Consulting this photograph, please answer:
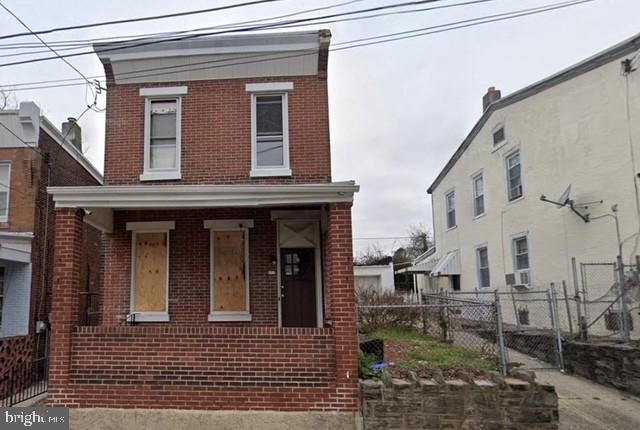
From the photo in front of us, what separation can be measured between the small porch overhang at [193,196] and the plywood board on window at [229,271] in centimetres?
205

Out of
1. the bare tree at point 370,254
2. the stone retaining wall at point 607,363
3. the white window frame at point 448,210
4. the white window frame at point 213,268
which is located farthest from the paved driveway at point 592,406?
the bare tree at point 370,254

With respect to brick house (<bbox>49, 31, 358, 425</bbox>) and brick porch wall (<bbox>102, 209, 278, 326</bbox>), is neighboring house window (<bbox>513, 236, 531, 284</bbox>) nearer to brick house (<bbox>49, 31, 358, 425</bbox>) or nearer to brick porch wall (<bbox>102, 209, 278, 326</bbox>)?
brick house (<bbox>49, 31, 358, 425</bbox>)

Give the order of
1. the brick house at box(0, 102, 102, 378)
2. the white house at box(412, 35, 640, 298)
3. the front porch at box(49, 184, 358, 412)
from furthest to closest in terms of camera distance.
Answer: the brick house at box(0, 102, 102, 378), the white house at box(412, 35, 640, 298), the front porch at box(49, 184, 358, 412)

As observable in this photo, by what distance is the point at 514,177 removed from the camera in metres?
14.7

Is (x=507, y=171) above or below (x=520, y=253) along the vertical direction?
above

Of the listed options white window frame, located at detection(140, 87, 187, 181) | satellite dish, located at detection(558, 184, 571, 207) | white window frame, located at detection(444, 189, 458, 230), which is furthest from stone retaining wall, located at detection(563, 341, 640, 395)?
white window frame, located at detection(444, 189, 458, 230)

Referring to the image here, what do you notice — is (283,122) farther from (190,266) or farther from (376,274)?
(376,274)

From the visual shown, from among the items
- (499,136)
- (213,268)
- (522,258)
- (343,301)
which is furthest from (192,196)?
(499,136)

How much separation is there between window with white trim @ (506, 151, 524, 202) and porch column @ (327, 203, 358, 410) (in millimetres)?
Result: 8966

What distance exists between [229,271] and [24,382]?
6.02m

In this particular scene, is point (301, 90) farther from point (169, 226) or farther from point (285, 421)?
point (285, 421)

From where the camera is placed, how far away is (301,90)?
32.9 ft

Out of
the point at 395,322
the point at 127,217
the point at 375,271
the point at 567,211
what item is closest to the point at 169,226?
the point at 127,217

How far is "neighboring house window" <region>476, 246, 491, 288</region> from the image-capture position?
1661cm
